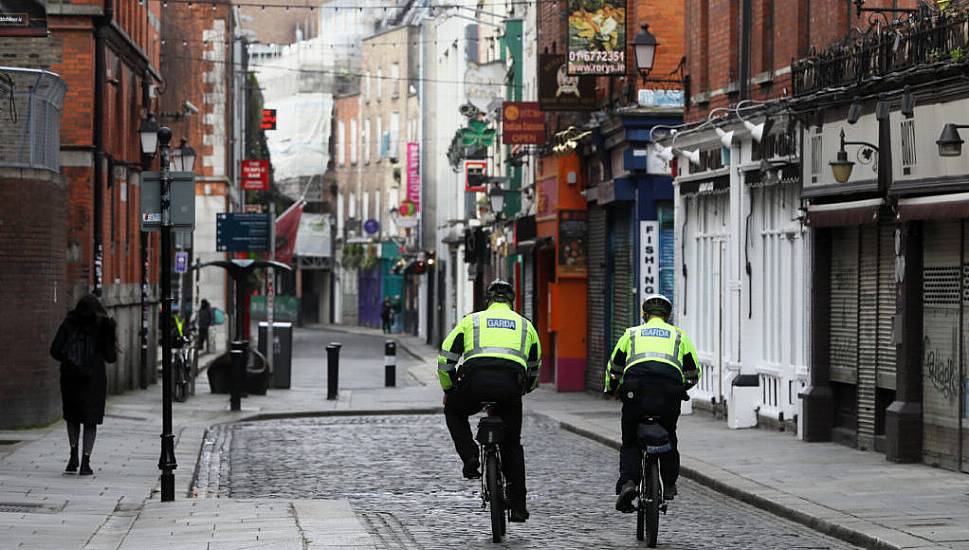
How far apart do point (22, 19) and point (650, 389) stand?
→ 18195 mm

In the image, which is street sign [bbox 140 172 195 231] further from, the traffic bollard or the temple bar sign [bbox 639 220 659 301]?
the traffic bollard

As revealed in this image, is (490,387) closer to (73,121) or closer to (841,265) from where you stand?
(841,265)

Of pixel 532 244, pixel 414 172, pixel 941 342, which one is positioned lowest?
pixel 941 342

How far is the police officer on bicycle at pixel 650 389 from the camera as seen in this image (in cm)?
1284

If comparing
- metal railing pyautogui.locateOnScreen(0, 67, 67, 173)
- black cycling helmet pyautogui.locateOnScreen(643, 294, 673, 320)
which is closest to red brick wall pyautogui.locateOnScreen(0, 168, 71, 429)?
metal railing pyautogui.locateOnScreen(0, 67, 67, 173)

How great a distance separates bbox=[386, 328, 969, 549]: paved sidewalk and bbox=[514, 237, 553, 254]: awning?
479 inches

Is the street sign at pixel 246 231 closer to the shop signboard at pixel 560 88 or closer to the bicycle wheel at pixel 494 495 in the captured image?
the shop signboard at pixel 560 88

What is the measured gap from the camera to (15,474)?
17.2 m

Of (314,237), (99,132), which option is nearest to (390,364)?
(99,132)

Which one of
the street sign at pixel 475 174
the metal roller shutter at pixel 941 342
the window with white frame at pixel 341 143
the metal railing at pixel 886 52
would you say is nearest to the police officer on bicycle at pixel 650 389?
the metal railing at pixel 886 52

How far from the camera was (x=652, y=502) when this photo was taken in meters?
12.6

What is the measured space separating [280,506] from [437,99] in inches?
2276

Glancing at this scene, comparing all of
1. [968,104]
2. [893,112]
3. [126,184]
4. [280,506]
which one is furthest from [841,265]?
[126,184]

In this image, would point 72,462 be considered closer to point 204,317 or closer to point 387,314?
point 204,317
